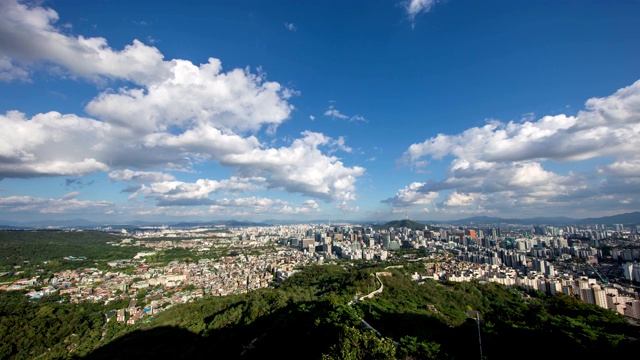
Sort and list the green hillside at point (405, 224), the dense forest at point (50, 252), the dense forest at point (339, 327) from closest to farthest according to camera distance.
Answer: the dense forest at point (339, 327)
the dense forest at point (50, 252)
the green hillside at point (405, 224)

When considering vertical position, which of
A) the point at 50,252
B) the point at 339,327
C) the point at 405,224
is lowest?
the point at 50,252

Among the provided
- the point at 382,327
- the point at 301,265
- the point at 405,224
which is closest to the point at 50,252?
the point at 301,265

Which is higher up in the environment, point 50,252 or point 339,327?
point 339,327

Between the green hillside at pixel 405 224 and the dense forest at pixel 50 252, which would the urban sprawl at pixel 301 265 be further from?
the green hillside at pixel 405 224

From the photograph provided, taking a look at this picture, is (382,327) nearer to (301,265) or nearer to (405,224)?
(301,265)

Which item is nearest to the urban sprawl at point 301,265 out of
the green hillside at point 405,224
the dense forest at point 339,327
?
the dense forest at point 339,327

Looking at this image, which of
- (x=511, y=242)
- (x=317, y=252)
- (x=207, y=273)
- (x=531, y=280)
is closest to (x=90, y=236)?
(x=207, y=273)

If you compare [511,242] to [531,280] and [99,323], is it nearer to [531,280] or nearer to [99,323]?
[531,280]

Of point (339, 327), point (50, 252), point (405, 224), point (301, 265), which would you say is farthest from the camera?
point (405, 224)
